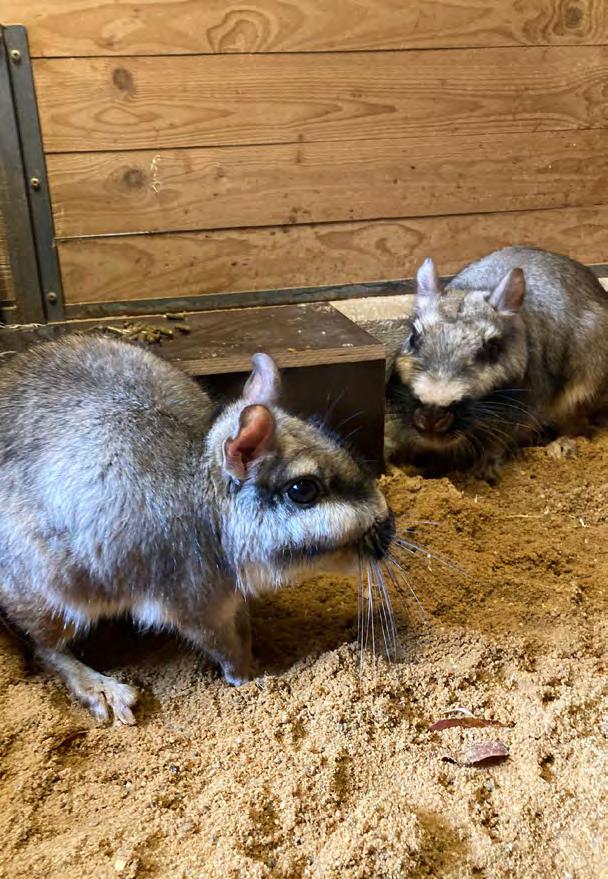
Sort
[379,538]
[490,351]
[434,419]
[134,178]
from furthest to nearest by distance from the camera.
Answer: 1. [134,178]
2. [490,351]
3. [434,419]
4. [379,538]

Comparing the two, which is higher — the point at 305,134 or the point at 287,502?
the point at 305,134

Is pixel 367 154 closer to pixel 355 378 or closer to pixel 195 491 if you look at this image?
pixel 355 378

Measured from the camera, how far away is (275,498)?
263 centimetres

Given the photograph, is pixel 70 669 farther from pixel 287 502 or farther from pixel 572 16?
pixel 572 16

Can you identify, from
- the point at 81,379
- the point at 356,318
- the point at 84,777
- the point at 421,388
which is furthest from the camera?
the point at 356,318

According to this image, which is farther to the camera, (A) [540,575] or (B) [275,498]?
(A) [540,575]

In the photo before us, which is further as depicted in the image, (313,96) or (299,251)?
(299,251)

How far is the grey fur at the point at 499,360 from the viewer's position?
449 centimetres

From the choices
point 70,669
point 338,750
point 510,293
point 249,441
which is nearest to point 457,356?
point 510,293

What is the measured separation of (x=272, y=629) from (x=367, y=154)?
3.32 meters

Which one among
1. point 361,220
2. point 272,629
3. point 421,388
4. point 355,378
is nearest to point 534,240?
point 361,220

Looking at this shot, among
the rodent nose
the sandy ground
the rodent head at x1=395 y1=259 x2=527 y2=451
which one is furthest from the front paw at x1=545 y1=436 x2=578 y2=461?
the rodent nose

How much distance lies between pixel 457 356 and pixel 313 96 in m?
1.95

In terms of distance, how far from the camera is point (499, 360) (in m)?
4.59
